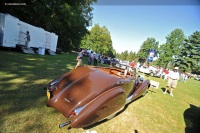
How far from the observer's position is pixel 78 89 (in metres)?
3.31

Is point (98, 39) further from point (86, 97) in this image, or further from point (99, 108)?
point (99, 108)

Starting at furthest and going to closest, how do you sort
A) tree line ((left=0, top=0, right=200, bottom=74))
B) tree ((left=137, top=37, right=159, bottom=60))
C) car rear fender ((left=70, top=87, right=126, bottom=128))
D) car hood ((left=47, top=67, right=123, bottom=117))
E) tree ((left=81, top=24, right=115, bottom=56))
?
tree ((left=137, top=37, right=159, bottom=60)) < tree ((left=81, top=24, right=115, bottom=56)) < tree line ((left=0, top=0, right=200, bottom=74)) < car hood ((left=47, top=67, right=123, bottom=117)) < car rear fender ((left=70, top=87, right=126, bottom=128))

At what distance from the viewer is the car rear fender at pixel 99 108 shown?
2.70 m

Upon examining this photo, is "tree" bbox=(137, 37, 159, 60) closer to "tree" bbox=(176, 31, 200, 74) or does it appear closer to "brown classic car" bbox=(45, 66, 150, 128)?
"tree" bbox=(176, 31, 200, 74)

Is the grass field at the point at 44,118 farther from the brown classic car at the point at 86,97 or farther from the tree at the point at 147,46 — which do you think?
the tree at the point at 147,46

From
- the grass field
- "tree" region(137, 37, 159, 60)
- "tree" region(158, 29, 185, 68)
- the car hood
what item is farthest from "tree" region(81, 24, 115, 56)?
the car hood

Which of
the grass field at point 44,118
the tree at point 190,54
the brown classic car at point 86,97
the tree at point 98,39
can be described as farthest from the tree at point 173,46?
the brown classic car at point 86,97

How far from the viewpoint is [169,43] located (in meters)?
44.3

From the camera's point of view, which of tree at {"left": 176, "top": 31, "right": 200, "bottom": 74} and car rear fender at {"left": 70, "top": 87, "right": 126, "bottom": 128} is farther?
tree at {"left": 176, "top": 31, "right": 200, "bottom": 74}

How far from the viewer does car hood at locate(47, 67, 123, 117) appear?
2975mm

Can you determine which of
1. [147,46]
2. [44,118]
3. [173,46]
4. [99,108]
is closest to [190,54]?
[173,46]

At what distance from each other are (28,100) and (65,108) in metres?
1.37

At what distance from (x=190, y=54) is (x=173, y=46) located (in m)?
5.55

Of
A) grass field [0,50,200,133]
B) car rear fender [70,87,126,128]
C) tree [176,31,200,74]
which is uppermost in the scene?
tree [176,31,200,74]
